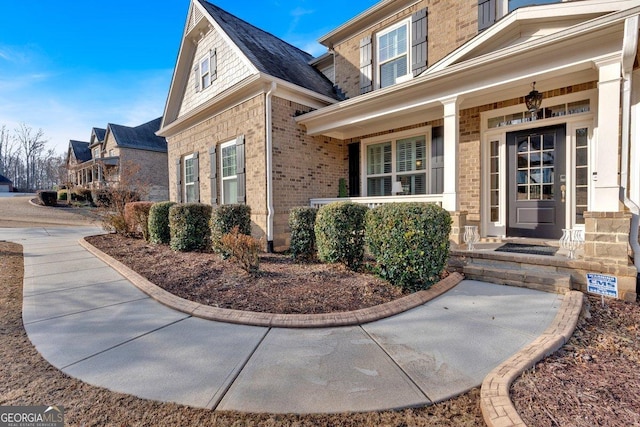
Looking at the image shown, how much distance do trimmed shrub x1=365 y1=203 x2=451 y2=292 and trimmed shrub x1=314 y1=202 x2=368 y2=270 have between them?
800 millimetres

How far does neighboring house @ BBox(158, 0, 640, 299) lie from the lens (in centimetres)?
403

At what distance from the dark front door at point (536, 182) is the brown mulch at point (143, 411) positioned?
5112mm

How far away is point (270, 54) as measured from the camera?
8648 mm

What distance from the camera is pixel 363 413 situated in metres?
1.80

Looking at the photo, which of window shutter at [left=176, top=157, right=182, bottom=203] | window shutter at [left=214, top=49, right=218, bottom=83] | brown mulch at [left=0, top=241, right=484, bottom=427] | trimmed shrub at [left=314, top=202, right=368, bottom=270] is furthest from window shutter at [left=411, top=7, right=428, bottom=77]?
window shutter at [left=176, top=157, right=182, bottom=203]

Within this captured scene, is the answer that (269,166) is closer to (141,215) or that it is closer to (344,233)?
(344,233)

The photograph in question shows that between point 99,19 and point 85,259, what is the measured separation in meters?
7.77

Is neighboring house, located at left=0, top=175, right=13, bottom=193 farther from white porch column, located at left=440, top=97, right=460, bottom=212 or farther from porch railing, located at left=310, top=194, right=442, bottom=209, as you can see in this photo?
white porch column, located at left=440, top=97, right=460, bottom=212

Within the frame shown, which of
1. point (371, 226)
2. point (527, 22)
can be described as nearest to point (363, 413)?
point (371, 226)

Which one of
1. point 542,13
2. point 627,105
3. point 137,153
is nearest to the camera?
point 627,105

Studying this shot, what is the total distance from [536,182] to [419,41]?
14.5ft

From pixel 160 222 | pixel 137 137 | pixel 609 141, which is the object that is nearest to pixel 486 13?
pixel 609 141

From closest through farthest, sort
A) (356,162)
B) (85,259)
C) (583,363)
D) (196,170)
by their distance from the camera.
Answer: (583,363)
(85,259)
(356,162)
(196,170)

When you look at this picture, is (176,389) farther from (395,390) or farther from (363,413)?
(395,390)
